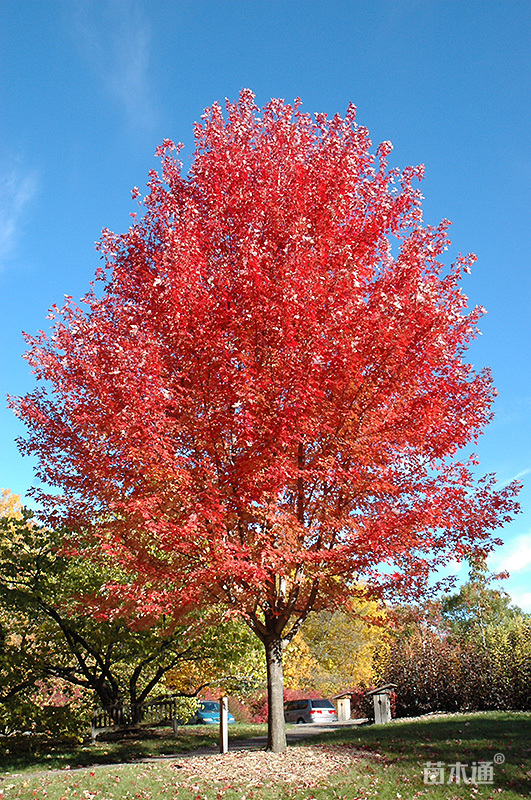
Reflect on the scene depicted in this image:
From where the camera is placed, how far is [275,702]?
432 inches

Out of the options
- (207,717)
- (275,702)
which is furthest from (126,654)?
(207,717)

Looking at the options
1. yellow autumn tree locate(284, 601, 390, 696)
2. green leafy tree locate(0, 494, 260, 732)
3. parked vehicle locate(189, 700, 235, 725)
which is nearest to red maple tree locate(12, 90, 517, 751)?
green leafy tree locate(0, 494, 260, 732)

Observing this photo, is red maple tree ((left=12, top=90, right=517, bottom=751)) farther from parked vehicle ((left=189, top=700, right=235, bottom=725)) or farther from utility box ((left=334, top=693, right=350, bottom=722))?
parked vehicle ((left=189, top=700, right=235, bottom=725))

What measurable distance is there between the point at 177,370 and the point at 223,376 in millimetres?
930

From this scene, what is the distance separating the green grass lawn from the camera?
779 cm

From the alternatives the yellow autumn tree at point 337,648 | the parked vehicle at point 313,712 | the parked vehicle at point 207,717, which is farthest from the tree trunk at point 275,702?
the yellow autumn tree at point 337,648

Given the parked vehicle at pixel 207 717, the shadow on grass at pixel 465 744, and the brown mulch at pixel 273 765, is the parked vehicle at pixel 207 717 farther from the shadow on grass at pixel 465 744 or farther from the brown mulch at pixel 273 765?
the brown mulch at pixel 273 765

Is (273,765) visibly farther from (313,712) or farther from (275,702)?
(313,712)

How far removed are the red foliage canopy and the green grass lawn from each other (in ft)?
8.98

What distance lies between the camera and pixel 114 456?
9500 mm

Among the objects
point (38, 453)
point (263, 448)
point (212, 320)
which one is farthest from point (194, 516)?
point (38, 453)

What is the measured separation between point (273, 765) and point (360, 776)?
178 centimetres

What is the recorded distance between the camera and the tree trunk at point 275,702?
10.8 meters

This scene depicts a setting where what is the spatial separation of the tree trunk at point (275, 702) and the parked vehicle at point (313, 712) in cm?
1652
